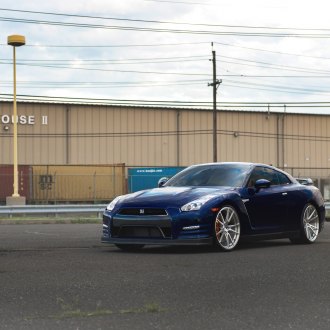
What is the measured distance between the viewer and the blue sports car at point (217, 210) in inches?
347

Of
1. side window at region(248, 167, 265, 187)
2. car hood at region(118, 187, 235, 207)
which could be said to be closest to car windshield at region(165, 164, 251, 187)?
side window at region(248, 167, 265, 187)

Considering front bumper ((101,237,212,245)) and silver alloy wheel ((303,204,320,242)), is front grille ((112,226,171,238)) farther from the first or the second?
silver alloy wheel ((303,204,320,242))

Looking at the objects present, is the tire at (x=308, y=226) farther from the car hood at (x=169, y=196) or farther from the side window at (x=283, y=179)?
the car hood at (x=169, y=196)

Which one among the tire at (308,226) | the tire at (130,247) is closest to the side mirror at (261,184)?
the tire at (308,226)

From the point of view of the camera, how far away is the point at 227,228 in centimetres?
921

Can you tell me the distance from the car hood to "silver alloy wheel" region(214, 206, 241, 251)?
0.29 metres

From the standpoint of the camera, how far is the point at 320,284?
655 cm

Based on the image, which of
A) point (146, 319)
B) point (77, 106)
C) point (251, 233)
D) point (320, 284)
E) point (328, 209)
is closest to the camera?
point (146, 319)

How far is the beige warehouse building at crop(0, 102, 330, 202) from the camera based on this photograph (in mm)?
50906

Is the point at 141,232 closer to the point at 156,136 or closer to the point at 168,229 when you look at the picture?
the point at 168,229

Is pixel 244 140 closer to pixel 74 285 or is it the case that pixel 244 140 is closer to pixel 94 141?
pixel 94 141

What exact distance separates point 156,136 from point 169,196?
149 ft

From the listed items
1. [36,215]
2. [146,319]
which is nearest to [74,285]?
[146,319]

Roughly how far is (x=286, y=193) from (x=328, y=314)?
522 centimetres
